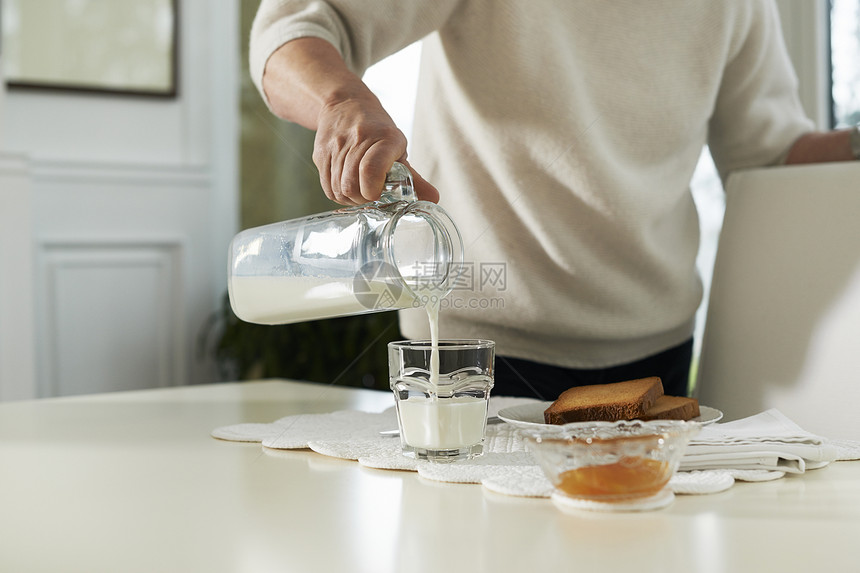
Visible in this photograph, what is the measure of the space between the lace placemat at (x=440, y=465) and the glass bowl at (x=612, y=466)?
0.11 feet

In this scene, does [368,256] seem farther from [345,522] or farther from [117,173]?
[117,173]

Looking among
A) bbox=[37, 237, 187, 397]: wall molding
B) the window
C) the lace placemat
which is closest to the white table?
the lace placemat

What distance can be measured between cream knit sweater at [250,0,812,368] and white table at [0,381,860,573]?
432 mm

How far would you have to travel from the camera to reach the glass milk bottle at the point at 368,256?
703 millimetres

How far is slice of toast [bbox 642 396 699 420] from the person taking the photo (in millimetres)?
742

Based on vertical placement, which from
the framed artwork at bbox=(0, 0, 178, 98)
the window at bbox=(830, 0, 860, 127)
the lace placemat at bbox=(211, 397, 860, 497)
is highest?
the framed artwork at bbox=(0, 0, 178, 98)

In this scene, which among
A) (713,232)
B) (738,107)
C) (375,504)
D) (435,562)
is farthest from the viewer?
(713,232)

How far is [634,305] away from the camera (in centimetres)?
121

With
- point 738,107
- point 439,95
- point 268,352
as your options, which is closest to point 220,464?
point 439,95

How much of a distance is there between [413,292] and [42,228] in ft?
6.99

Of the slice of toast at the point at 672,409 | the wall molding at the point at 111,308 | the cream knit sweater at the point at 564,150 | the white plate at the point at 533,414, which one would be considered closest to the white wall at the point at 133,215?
the wall molding at the point at 111,308

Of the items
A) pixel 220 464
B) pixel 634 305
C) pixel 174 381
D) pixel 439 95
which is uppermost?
pixel 439 95

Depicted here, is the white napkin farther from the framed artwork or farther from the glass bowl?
the framed artwork

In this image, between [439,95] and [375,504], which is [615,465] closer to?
[375,504]
